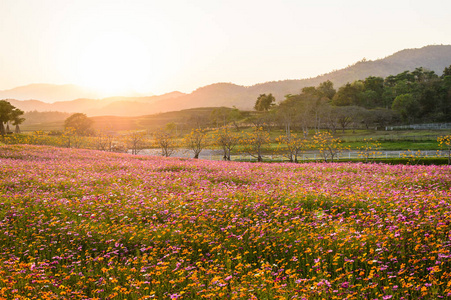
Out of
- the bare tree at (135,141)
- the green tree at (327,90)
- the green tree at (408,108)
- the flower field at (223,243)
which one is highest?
the green tree at (327,90)

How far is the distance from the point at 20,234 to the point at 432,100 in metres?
123

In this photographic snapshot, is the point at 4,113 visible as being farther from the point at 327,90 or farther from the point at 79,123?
the point at 327,90

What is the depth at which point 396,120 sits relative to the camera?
347 feet

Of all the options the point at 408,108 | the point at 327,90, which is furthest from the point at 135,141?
the point at 327,90

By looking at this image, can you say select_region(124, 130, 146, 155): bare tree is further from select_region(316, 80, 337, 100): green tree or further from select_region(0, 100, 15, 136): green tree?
select_region(316, 80, 337, 100): green tree

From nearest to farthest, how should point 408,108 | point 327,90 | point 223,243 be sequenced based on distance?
point 223,243 → point 408,108 → point 327,90

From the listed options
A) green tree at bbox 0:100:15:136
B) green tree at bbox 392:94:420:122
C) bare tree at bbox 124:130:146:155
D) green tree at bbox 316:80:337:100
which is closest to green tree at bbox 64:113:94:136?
bare tree at bbox 124:130:146:155

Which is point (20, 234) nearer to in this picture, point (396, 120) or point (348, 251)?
point (348, 251)

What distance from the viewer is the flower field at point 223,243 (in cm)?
648

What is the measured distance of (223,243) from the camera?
8.65 meters

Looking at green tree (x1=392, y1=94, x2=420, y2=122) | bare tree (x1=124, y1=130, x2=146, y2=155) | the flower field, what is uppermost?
green tree (x1=392, y1=94, x2=420, y2=122)

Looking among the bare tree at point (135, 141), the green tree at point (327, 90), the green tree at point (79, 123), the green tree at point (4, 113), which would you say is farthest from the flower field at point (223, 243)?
the green tree at point (327, 90)

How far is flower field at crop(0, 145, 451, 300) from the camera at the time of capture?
21.2 ft

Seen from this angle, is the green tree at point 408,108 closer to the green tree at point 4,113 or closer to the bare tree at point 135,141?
the bare tree at point 135,141
